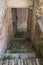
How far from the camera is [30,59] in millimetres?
3668

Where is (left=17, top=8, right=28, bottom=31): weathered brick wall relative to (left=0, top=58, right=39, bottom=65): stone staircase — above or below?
above

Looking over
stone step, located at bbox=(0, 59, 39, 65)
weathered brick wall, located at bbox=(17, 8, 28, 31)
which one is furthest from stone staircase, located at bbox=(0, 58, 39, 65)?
A: weathered brick wall, located at bbox=(17, 8, 28, 31)

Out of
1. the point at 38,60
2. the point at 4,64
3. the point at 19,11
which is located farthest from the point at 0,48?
the point at 19,11

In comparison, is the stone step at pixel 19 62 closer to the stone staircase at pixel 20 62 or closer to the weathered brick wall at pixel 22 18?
the stone staircase at pixel 20 62

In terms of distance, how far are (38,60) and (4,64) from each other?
72cm

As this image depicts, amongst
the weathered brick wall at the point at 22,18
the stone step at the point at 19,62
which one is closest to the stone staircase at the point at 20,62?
the stone step at the point at 19,62

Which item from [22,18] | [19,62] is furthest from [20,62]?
[22,18]

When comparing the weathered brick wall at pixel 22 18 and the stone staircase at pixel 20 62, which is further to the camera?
the weathered brick wall at pixel 22 18

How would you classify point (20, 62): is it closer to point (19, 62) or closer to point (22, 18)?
point (19, 62)

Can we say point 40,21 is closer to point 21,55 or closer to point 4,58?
point 21,55

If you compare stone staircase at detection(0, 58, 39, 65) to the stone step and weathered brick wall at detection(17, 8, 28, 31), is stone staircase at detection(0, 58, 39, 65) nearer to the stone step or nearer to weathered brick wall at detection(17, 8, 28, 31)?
the stone step

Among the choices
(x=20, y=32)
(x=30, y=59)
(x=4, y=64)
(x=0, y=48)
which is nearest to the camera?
(x=4, y=64)

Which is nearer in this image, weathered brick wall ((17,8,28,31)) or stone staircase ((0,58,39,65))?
stone staircase ((0,58,39,65))

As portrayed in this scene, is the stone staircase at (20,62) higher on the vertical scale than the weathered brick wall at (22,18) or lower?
lower
